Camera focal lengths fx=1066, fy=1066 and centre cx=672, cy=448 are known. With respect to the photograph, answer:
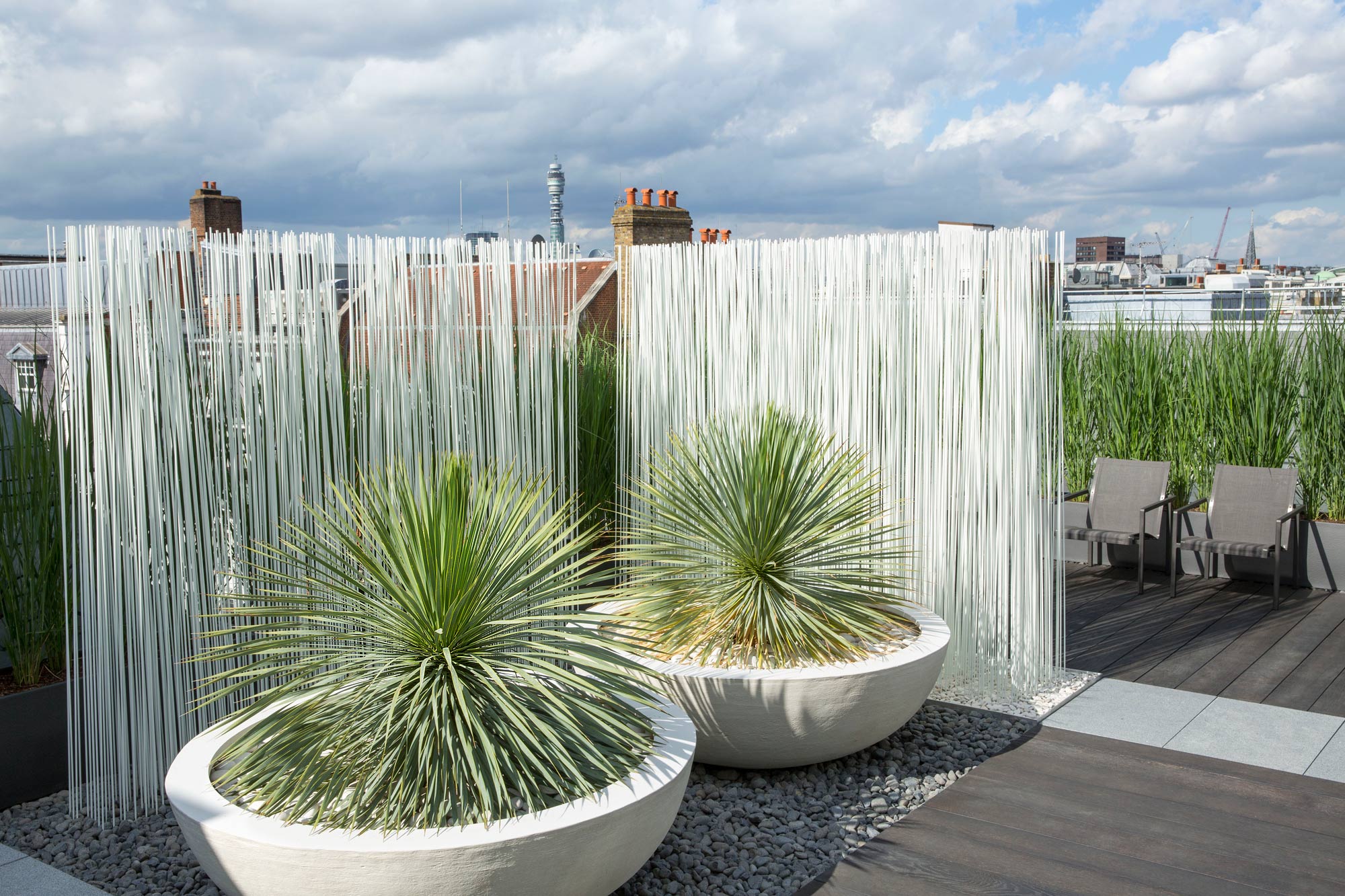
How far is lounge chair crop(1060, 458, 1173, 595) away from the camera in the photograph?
695cm

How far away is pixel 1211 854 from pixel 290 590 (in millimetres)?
3214

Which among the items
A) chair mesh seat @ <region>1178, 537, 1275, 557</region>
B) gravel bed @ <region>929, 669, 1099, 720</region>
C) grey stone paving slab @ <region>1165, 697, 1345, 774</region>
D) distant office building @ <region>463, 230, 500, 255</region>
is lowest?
grey stone paving slab @ <region>1165, 697, 1345, 774</region>

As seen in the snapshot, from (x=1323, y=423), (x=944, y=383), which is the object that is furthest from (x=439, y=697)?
(x=1323, y=423)

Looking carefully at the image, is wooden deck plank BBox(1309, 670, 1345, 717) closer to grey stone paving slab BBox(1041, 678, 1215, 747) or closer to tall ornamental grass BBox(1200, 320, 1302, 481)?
grey stone paving slab BBox(1041, 678, 1215, 747)

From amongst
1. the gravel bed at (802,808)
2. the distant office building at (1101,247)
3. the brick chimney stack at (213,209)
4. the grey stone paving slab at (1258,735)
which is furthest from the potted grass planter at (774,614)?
the distant office building at (1101,247)

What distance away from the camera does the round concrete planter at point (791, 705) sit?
382 cm

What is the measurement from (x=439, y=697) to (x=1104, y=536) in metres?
5.26

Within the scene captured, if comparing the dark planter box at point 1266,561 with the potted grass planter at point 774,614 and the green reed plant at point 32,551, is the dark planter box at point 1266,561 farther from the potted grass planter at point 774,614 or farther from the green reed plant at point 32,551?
the green reed plant at point 32,551

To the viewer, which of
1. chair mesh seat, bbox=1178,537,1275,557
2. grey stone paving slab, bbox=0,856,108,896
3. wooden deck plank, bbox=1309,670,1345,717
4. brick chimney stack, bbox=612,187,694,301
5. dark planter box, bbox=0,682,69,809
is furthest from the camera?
brick chimney stack, bbox=612,187,694,301

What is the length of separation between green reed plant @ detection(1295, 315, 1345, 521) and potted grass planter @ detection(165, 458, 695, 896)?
5643mm

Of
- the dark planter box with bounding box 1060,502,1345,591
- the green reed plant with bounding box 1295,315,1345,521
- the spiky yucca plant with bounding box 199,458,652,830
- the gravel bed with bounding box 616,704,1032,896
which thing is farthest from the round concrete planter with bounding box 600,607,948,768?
the green reed plant with bounding box 1295,315,1345,521

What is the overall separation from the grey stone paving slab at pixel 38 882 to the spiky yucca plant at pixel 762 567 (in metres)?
1.97

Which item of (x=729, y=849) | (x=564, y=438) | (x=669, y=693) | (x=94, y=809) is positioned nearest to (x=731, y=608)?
(x=669, y=693)

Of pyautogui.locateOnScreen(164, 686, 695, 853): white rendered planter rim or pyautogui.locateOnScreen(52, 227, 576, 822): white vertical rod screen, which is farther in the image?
pyautogui.locateOnScreen(52, 227, 576, 822): white vertical rod screen
